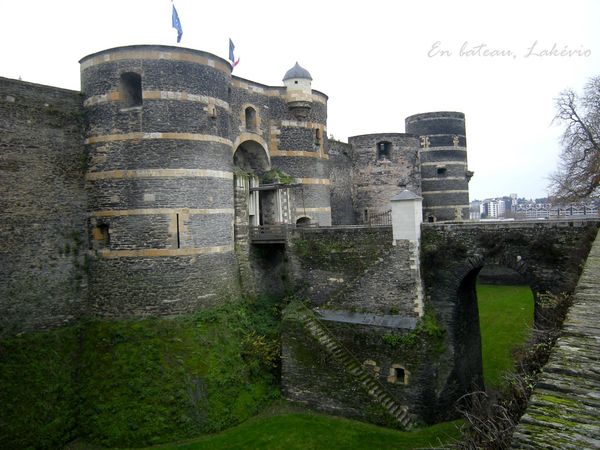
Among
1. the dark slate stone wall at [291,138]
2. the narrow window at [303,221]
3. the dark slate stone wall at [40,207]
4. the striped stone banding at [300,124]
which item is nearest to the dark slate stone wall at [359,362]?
the narrow window at [303,221]

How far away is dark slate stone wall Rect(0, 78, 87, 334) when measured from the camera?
14742 millimetres

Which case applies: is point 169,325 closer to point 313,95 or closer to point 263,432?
point 263,432

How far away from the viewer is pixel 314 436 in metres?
14.5

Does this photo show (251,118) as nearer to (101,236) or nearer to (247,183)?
(247,183)

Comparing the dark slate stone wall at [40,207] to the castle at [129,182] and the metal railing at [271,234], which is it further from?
the metal railing at [271,234]

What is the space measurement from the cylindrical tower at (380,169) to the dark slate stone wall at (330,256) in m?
10.9

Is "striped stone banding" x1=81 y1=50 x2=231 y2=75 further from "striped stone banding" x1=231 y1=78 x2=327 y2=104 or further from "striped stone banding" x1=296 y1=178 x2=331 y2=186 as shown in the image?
"striped stone banding" x1=296 y1=178 x2=331 y2=186

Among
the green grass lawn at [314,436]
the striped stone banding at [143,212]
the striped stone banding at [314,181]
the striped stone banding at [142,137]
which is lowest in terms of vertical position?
the green grass lawn at [314,436]

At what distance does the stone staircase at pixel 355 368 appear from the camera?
1532 cm

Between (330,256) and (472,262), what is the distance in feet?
17.7

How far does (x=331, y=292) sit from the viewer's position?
18234 millimetres

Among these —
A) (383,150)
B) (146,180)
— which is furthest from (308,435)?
(383,150)

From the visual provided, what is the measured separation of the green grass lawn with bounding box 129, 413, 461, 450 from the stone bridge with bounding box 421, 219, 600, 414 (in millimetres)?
1980

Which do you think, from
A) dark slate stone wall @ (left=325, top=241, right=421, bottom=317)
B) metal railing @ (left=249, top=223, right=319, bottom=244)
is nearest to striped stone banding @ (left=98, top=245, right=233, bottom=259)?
metal railing @ (left=249, top=223, right=319, bottom=244)
